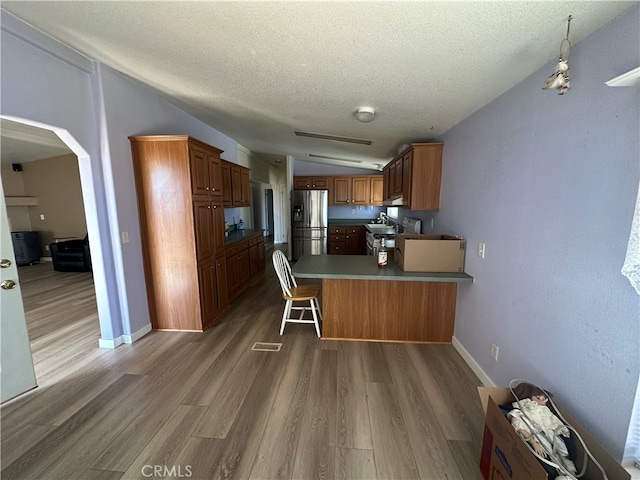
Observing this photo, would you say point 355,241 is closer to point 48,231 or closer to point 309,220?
point 309,220

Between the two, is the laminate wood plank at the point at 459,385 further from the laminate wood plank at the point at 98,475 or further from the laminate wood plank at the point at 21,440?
the laminate wood plank at the point at 21,440

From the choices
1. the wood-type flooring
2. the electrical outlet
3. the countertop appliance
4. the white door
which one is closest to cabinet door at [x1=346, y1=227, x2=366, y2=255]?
the countertop appliance

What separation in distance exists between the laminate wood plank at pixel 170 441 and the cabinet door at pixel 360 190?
18.7ft

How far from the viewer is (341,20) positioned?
1269 millimetres

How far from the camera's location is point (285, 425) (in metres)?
1.68

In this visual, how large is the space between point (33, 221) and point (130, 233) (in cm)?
644

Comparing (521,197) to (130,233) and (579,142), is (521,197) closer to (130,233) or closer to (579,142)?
(579,142)

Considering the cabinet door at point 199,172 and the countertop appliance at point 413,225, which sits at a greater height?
the cabinet door at point 199,172

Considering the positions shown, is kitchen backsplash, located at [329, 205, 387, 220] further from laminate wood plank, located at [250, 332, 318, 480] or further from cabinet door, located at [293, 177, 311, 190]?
laminate wood plank, located at [250, 332, 318, 480]

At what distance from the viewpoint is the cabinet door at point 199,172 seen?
2761 mm

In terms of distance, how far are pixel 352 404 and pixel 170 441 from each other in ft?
3.90

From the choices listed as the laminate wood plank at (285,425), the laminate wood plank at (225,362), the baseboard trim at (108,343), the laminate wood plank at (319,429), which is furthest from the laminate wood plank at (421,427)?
the baseboard trim at (108,343)

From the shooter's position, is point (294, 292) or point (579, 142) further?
point (294, 292)

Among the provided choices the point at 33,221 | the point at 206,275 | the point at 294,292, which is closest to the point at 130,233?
the point at 206,275
